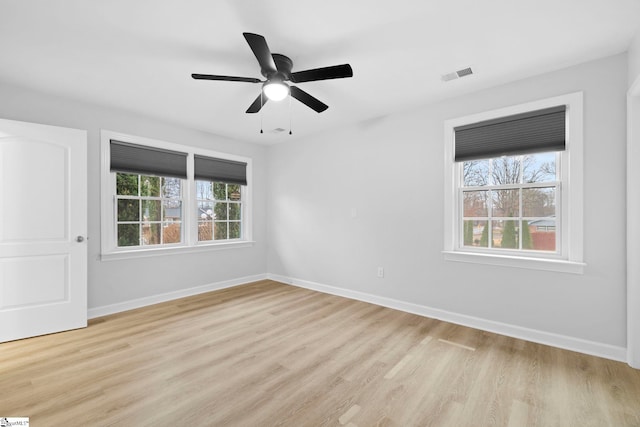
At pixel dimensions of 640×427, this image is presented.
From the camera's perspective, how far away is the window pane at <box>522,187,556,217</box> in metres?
2.81

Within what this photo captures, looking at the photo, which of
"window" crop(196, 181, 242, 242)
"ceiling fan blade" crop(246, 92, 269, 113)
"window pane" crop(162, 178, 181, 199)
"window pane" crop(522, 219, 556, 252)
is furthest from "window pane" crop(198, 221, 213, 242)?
"window pane" crop(522, 219, 556, 252)

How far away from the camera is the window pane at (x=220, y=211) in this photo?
15.8 feet

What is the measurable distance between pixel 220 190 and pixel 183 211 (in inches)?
28.7

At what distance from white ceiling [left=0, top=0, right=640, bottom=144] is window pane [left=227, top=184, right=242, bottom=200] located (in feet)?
6.28

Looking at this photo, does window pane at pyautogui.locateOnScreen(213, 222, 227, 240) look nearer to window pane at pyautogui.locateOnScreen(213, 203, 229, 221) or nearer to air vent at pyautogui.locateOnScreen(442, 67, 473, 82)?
window pane at pyautogui.locateOnScreen(213, 203, 229, 221)

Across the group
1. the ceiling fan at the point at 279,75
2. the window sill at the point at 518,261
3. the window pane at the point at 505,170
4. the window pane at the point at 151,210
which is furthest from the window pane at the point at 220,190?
the window pane at the point at 505,170

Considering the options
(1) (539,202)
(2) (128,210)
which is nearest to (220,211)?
(2) (128,210)

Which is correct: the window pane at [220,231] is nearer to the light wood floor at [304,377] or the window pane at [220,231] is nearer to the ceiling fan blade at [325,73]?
the light wood floor at [304,377]

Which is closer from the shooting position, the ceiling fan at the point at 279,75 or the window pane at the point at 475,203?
the ceiling fan at the point at 279,75

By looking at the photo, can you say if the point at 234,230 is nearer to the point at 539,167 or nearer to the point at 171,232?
the point at 171,232

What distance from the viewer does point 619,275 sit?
242cm

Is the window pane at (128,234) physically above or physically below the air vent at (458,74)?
below

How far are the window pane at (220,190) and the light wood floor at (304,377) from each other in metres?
2.14

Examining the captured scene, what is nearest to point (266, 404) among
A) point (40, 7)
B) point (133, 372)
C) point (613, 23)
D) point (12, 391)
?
point (133, 372)
